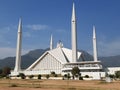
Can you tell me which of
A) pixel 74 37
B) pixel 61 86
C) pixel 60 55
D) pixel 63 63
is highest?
pixel 74 37

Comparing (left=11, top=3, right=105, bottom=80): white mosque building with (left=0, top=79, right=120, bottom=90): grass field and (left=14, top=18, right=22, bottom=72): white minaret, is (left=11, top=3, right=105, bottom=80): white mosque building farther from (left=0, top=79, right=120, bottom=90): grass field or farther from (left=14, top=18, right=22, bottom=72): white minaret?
(left=0, top=79, right=120, bottom=90): grass field

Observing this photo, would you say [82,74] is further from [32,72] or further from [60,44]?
[60,44]

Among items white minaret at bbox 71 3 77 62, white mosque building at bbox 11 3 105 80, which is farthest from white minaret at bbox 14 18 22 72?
white minaret at bbox 71 3 77 62

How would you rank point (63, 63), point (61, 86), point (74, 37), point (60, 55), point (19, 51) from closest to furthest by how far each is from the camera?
point (61, 86) < point (74, 37) < point (63, 63) < point (19, 51) < point (60, 55)

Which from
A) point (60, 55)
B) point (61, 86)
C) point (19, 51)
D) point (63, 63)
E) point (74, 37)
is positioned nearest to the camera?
point (61, 86)

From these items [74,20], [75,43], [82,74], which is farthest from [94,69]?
[74,20]

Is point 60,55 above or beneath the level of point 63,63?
above

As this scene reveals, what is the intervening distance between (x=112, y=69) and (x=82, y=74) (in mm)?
14101

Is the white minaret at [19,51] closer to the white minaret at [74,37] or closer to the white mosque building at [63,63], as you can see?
the white mosque building at [63,63]

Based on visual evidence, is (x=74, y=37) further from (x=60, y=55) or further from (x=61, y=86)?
(x=61, y=86)

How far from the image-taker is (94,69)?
283ft

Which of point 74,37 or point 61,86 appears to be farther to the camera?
point 74,37

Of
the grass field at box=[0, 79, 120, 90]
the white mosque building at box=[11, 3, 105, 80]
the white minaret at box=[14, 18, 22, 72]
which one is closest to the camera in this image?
the grass field at box=[0, 79, 120, 90]

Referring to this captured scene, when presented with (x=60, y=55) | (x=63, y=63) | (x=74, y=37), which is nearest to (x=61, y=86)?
(x=74, y=37)
